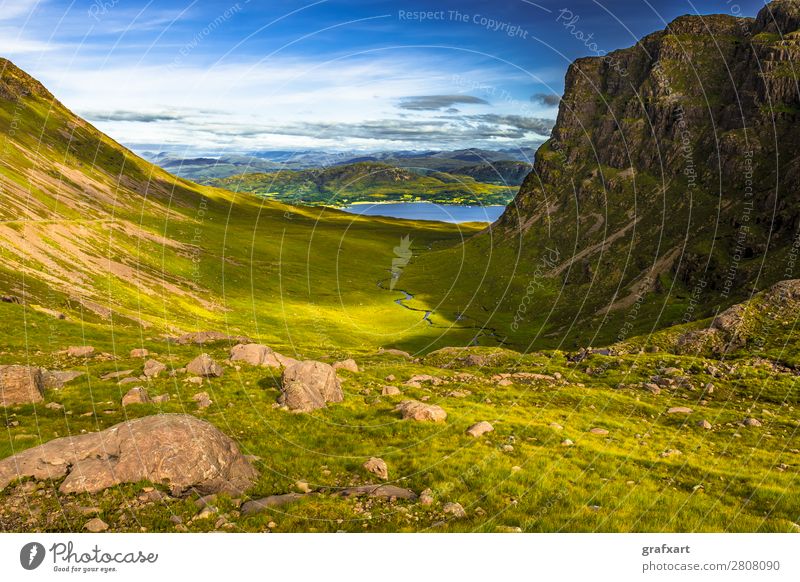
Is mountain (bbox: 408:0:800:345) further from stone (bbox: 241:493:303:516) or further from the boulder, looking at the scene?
stone (bbox: 241:493:303:516)

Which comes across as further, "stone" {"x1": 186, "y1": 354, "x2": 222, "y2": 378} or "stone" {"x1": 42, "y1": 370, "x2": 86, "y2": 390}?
"stone" {"x1": 186, "y1": 354, "x2": 222, "y2": 378}

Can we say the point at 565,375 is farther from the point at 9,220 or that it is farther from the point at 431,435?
the point at 9,220

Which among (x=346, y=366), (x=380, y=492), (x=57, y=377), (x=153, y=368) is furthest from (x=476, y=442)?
(x=57, y=377)

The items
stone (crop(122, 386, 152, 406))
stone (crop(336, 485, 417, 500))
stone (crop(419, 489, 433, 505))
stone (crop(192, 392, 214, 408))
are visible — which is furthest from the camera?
stone (crop(192, 392, 214, 408))

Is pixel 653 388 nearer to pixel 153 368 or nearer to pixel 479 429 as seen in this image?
pixel 479 429

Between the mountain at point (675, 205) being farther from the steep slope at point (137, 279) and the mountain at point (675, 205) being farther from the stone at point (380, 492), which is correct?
the stone at point (380, 492)

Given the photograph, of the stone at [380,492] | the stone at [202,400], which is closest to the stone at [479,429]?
the stone at [380,492]

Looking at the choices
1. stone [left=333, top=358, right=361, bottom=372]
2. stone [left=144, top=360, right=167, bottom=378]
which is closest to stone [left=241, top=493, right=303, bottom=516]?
stone [left=144, top=360, right=167, bottom=378]
